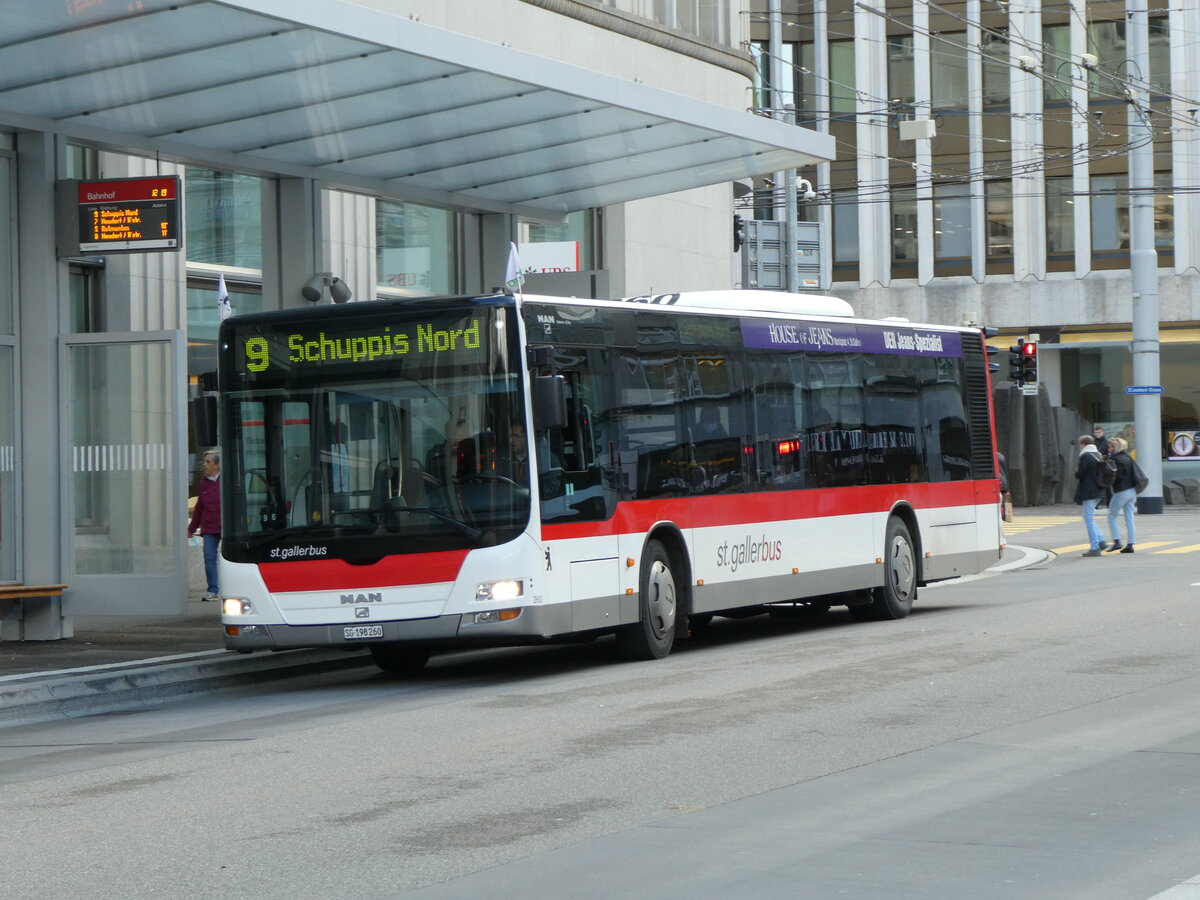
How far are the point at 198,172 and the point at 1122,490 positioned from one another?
14303 mm

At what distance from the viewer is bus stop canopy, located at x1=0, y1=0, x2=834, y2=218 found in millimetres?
13930

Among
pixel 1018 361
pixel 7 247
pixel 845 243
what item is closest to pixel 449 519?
pixel 7 247

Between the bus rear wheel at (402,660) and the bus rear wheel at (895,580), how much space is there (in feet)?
16.1

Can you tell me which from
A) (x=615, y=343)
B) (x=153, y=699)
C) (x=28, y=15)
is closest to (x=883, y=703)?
(x=615, y=343)

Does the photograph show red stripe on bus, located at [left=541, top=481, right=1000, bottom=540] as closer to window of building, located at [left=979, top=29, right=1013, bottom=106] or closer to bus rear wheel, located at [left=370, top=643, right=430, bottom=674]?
bus rear wheel, located at [left=370, top=643, right=430, bottom=674]

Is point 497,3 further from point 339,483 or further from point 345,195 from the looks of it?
point 339,483

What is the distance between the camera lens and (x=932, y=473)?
1877 cm

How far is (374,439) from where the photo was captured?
43.1 ft

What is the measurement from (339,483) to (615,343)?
246 centimetres

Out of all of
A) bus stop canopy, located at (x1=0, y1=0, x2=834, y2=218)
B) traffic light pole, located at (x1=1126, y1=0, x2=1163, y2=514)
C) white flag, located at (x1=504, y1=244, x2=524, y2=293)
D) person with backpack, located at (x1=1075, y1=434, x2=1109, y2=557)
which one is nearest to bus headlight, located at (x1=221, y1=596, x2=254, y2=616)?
bus stop canopy, located at (x1=0, y1=0, x2=834, y2=218)

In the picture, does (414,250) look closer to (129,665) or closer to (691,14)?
(691,14)

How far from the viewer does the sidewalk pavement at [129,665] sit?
1275 cm

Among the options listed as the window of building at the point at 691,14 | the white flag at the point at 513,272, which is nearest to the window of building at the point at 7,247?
the white flag at the point at 513,272

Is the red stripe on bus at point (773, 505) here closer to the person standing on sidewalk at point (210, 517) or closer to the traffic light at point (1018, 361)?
the person standing on sidewalk at point (210, 517)
